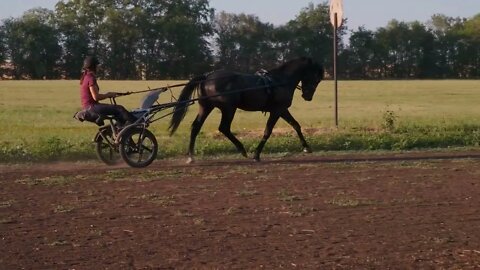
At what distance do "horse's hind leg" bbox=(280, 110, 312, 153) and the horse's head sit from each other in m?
0.57

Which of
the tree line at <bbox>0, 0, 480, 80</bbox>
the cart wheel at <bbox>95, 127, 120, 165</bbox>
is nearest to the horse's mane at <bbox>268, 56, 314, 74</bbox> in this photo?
the cart wheel at <bbox>95, 127, 120, 165</bbox>

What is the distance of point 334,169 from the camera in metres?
11.6

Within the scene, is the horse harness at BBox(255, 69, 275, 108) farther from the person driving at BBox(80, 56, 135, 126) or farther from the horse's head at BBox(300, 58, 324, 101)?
the person driving at BBox(80, 56, 135, 126)

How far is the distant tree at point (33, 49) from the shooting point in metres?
78.1

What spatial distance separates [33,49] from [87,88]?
70975mm

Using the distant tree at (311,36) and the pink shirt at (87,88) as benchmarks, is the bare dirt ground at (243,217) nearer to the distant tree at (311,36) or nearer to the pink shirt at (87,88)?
the pink shirt at (87,88)

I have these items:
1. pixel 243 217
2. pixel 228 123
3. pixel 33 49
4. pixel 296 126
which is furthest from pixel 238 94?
pixel 33 49

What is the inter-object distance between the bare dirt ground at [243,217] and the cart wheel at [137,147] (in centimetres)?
19

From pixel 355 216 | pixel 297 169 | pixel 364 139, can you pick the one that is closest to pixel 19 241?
pixel 355 216

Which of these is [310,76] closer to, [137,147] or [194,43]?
[137,147]

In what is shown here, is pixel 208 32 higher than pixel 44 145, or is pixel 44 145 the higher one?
pixel 208 32

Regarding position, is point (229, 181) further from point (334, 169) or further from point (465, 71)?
point (465, 71)

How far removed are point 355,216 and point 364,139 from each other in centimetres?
790

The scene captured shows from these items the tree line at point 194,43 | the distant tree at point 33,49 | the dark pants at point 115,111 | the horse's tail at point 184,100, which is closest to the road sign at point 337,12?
the horse's tail at point 184,100
